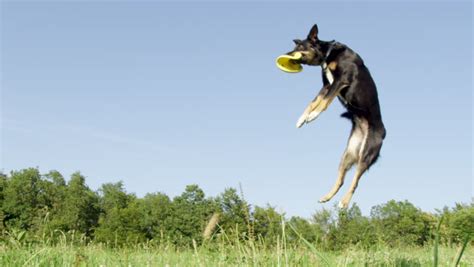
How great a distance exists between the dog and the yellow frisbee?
3.1 inches

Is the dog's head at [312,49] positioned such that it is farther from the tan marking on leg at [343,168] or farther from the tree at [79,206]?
the tree at [79,206]

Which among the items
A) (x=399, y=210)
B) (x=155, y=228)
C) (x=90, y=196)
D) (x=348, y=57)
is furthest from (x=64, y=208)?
(x=348, y=57)

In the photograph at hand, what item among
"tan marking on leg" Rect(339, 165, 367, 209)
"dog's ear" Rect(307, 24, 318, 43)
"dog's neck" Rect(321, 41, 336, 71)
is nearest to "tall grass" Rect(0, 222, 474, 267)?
"tan marking on leg" Rect(339, 165, 367, 209)

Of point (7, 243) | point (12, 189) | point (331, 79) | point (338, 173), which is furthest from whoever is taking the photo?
point (12, 189)

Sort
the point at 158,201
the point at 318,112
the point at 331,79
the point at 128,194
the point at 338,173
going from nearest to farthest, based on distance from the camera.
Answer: the point at 318,112
the point at 331,79
the point at 338,173
the point at 158,201
the point at 128,194

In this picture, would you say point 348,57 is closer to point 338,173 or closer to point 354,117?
point 354,117

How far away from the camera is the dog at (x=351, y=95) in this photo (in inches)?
240

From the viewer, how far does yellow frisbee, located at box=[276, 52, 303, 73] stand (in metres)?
5.96

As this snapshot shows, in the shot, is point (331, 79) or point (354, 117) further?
point (354, 117)

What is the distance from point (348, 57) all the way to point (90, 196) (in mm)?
74695

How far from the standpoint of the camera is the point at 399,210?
2403 inches

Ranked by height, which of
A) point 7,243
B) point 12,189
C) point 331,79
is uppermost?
point 12,189

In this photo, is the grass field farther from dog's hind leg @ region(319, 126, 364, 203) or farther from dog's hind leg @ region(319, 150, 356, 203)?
dog's hind leg @ region(319, 126, 364, 203)

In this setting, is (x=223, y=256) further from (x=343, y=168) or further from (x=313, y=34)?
(x=313, y=34)
